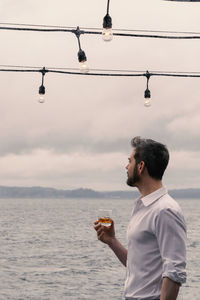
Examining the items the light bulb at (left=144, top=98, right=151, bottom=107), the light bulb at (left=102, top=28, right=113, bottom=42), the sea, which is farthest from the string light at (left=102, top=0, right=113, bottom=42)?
the sea

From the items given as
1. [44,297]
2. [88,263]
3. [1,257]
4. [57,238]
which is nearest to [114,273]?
[88,263]

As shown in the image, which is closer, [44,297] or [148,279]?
[148,279]

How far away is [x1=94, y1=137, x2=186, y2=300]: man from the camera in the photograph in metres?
2.54

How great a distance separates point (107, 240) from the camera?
314 cm

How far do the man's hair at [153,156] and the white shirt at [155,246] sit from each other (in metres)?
0.11

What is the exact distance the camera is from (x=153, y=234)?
8.80 ft

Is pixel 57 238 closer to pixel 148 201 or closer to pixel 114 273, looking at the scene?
pixel 114 273

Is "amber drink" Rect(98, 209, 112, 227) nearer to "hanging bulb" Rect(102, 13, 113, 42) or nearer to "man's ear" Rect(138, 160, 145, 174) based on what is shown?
"man's ear" Rect(138, 160, 145, 174)

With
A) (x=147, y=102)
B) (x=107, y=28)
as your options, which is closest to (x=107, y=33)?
(x=107, y=28)

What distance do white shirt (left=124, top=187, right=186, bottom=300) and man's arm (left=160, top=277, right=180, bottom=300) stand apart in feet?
0.08

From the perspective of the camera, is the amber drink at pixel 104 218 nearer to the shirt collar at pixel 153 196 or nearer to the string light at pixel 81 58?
the shirt collar at pixel 153 196

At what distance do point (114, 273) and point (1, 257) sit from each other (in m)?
14.7

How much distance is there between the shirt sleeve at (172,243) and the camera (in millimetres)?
2520

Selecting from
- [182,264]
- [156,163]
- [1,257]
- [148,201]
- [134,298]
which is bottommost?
[1,257]
